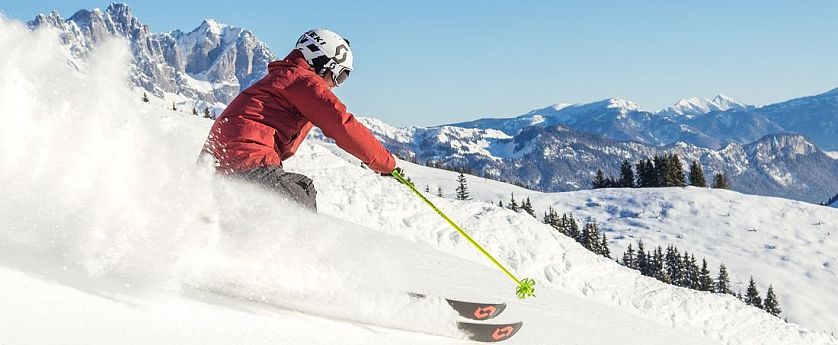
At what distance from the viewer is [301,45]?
5.57 meters

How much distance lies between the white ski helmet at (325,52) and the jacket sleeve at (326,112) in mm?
432

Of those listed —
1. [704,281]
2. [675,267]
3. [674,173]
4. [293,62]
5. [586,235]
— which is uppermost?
[674,173]

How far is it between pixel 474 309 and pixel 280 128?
8.84 ft

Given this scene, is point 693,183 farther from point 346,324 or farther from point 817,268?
point 346,324

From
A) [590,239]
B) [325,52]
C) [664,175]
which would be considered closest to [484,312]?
[325,52]

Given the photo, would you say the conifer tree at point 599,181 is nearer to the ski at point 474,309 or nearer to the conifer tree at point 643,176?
the conifer tree at point 643,176

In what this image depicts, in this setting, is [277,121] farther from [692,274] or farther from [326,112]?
[692,274]

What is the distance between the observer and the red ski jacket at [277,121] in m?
5.09

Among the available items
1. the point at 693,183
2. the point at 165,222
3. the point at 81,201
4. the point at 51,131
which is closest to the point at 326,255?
the point at 165,222

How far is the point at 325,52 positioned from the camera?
5.57 metres

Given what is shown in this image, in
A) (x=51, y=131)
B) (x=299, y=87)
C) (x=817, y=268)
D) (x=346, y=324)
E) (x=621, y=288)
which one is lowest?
(x=817, y=268)

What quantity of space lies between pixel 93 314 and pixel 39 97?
8.39ft

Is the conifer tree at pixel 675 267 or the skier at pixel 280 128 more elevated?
the skier at pixel 280 128

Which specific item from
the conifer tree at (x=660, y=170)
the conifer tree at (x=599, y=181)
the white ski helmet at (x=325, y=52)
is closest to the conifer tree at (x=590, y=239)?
the conifer tree at (x=660, y=170)
